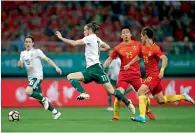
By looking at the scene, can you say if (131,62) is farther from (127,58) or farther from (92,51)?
(92,51)

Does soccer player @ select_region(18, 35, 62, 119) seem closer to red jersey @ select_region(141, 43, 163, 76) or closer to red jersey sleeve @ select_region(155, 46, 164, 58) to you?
red jersey @ select_region(141, 43, 163, 76)

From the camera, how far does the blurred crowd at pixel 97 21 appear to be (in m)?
25.8

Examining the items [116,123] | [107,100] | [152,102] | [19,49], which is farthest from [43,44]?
[116,123]

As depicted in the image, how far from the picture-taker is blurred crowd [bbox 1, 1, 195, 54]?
84.6 ft

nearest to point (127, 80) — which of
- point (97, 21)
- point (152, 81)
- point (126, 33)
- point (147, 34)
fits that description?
point (152, 81)

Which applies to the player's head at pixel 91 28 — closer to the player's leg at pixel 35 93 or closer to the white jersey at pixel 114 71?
the player's leg at pixel 35 93

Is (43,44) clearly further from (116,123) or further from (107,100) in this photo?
(116,123)

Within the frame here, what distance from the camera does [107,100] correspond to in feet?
80.2

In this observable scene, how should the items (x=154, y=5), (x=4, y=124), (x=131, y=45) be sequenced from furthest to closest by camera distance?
(x=154, y=5) < (x=131, y=45) < (x=4, y=124)

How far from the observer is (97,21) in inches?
1067

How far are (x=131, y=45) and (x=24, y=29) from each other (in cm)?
1050

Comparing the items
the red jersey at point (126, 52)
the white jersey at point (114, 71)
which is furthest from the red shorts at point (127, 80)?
the white jersey at point (114, 71)

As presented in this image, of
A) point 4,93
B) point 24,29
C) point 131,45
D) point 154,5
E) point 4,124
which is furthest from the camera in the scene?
point 154,5

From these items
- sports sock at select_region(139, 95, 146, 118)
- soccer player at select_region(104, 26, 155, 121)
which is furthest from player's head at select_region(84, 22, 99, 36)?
sports sock at select_region(139, 95, 146, 118)
